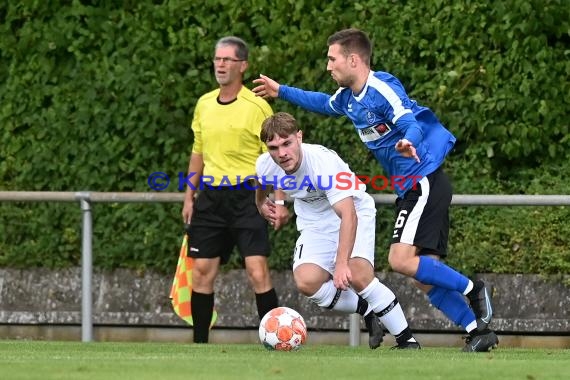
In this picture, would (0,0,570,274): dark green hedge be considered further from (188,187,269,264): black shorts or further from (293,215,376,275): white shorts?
(293,215,376,275): white shorts

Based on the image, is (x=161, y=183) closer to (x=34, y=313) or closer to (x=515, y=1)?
(x=34, y=313)

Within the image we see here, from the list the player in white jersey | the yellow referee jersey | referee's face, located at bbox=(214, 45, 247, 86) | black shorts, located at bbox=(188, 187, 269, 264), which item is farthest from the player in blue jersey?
black shorts, located at bbox=(188, 187, 269, 264)

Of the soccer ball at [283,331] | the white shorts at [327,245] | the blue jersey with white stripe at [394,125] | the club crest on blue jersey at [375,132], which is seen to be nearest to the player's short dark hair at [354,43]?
the blue jersey with white stripe at [394,125]

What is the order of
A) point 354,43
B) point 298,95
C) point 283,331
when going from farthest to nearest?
point 298,95 → point 354,43 → point 283,331

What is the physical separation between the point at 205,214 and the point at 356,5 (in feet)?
7.53

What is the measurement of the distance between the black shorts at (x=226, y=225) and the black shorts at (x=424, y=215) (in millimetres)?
1675

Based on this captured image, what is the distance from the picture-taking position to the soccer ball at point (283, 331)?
392 inches

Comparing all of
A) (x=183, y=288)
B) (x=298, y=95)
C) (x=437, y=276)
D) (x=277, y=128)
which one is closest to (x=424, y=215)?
(x=437, y=276)

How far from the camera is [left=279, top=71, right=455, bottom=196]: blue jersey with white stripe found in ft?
33.1

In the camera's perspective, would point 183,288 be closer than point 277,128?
No

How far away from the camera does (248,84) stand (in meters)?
13.3

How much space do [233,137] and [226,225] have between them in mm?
645

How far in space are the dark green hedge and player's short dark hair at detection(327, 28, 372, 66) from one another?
7.34 ft

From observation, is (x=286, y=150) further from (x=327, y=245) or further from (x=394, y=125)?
(x=327, y=245)
